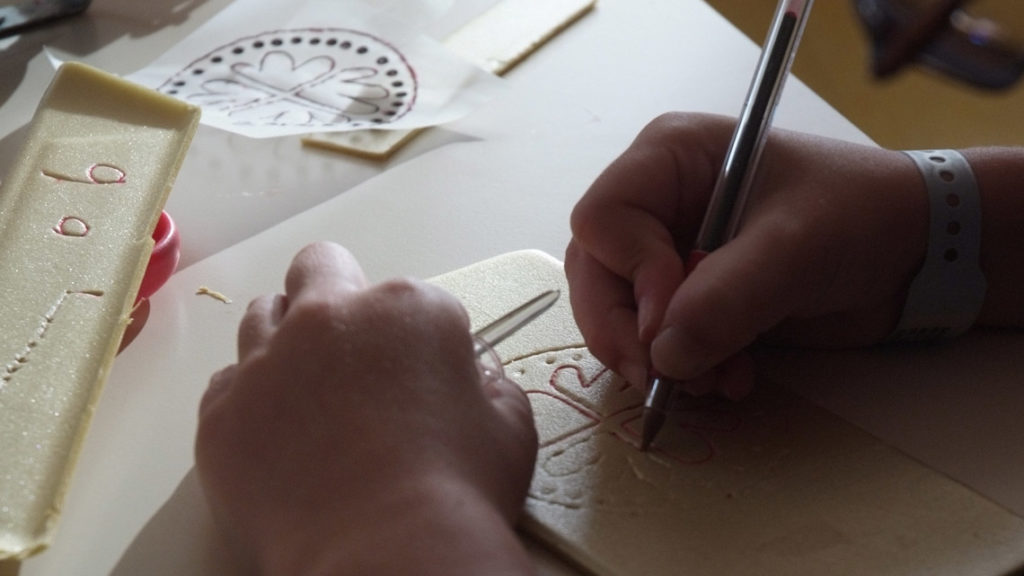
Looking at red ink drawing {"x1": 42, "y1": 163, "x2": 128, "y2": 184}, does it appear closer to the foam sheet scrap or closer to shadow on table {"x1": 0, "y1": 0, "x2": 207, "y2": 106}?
the foam sheet scrap

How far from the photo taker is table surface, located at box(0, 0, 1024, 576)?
0.48 metres

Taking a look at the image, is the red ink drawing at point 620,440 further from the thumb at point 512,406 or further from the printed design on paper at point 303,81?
the printed design on paper at point 303,81

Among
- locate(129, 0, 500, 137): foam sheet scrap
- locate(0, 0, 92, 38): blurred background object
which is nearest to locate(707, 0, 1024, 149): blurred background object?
locate(129, 0, 500, 137): foam sheet scrap

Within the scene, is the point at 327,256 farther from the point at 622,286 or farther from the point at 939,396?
the point at 939,396

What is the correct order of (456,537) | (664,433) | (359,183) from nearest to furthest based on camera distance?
(456,537)
(664,433)
(359,183)

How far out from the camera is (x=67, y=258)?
544 mm

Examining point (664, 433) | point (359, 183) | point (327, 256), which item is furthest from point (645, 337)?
point (359, 183)

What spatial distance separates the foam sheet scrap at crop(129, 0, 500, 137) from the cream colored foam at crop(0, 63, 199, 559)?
0.09 m

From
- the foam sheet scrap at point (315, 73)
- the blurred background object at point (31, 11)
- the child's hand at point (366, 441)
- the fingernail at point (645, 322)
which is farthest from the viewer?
the blurred background object at point (31, 11)

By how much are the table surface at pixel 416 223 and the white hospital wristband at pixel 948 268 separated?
0.01 m

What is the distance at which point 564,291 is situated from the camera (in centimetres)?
Result: 59

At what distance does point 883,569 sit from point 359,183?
383mm

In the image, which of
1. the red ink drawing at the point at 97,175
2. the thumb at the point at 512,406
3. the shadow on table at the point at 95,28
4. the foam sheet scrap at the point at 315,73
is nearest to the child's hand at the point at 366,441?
the thumb at the point at 512,406

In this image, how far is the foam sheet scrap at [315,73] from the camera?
0.73m
